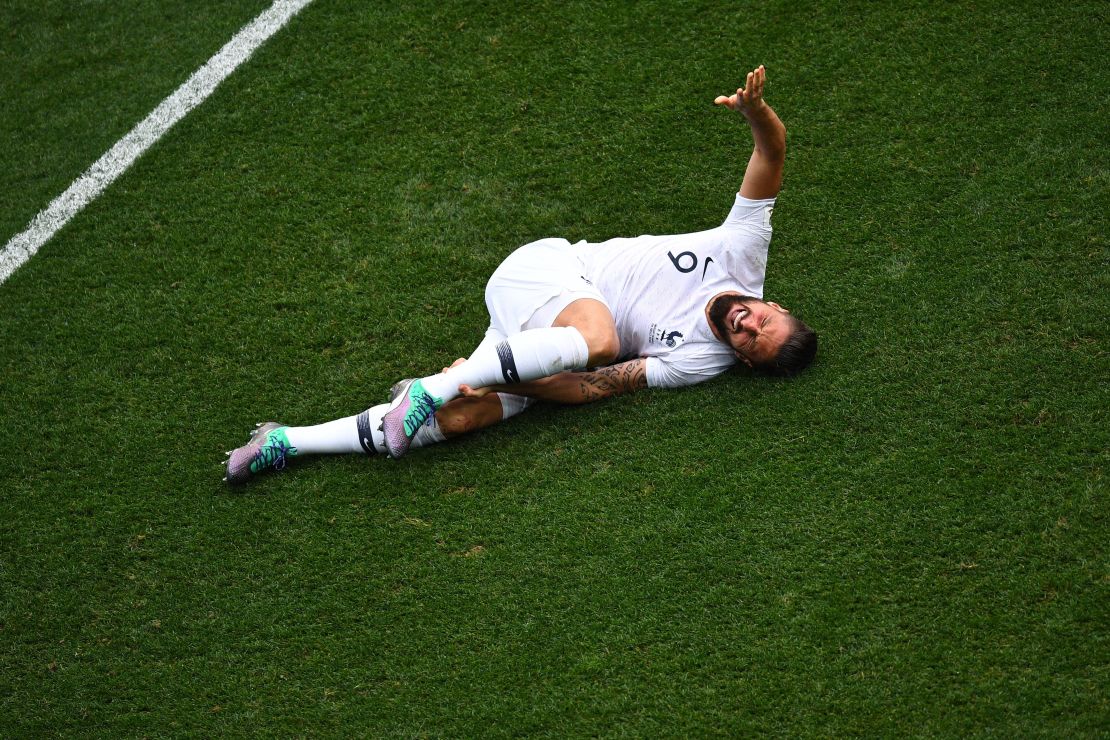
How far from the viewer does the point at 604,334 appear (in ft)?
12.6

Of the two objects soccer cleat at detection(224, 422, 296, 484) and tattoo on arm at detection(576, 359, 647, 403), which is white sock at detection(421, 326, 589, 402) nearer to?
tattoo on arm at detection(576, 359, 647, 403)

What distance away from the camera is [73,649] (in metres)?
3.57

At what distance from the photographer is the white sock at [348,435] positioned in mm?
3920

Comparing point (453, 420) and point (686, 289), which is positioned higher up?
point (686, 289)

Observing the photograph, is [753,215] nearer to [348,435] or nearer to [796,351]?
[796,351]

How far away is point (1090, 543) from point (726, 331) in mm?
1466

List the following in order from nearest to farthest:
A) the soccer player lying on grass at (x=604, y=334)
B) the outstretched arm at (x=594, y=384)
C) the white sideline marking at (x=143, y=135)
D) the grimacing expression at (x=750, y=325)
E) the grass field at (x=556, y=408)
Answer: the grass field at (x=556, y=408)
the soccer player lying on grass at (x=604, y=334)
the grimacing expression at (x=750, y=325)
the outstretched arm at (x=594, y=384)
the white sideline marking at (x=143, y=135)

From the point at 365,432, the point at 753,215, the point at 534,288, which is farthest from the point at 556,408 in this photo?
the point at 753,215

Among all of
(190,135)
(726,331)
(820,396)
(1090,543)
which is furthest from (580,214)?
(1090,543)

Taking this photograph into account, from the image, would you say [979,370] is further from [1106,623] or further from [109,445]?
[109,445]

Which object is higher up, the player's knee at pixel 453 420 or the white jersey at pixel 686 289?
the white jersey at pixel 686 289

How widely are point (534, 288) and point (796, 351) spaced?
1.06m

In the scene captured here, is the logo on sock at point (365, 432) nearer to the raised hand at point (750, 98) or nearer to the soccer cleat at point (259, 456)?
the soccer cleat at point (259, 456)

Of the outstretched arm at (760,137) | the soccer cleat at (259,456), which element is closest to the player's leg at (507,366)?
the soccer cleat at (259,456)
